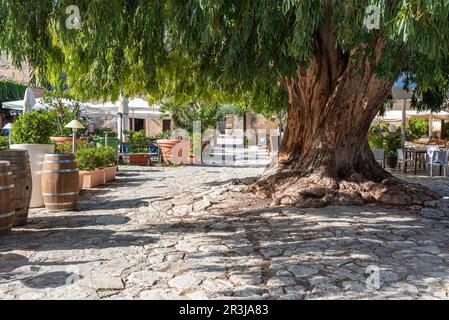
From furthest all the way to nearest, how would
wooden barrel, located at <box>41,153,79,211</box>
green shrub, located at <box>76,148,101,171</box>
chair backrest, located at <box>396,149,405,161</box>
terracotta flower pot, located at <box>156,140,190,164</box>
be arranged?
terracotta flower pot, located at <box>156,140,190,164</box> → chair backrest, located at <box>396,149,405,161</box> → green shrub, located at <box>76,148,101,171</box> → wooden barrel, located at <box>41,153,79,211</box>

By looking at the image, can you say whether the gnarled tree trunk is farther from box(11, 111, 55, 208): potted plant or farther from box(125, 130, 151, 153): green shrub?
box(125, 130, 151, 153): green shrub

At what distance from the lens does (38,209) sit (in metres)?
6.64

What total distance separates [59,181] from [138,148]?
29.7ft

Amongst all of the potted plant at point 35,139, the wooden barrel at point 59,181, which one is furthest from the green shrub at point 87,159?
the wooden barrel at point 59,181

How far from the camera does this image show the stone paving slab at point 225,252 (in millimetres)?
3367

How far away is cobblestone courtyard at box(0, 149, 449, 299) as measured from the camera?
11.1 feet

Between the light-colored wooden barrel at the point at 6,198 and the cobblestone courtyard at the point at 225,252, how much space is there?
0.59 feet

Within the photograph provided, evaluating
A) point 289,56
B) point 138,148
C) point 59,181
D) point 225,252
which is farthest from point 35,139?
point 138,148

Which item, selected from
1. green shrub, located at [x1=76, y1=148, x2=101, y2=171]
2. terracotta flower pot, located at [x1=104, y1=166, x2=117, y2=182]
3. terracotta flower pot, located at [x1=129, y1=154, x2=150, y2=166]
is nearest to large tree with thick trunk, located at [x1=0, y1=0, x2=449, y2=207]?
green shrub, located at [x1=76, y1=148, x2=101, y2=171]

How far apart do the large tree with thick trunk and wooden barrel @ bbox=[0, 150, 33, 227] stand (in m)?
1.12

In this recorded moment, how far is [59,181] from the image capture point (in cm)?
640

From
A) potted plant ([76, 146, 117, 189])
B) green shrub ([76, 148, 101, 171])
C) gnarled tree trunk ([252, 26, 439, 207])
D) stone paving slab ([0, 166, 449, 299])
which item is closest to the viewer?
stone paving slab ([0, 166, 449, 299])

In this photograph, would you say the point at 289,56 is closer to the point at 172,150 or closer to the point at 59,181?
the point at 59,181
